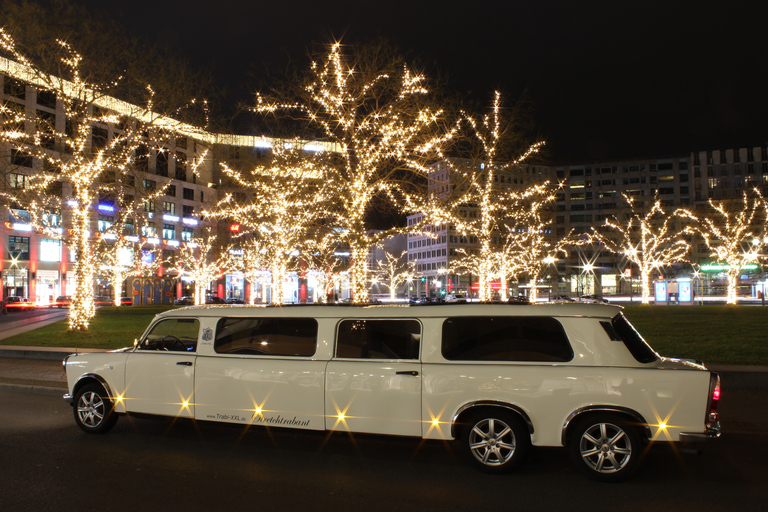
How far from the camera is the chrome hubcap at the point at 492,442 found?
5848mm

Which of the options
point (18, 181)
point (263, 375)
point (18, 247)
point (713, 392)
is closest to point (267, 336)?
point (263, 375)

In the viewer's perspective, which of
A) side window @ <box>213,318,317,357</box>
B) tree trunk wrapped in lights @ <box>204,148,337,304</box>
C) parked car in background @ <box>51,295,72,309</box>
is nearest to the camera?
side window @ <box>213,318,317,357</box>

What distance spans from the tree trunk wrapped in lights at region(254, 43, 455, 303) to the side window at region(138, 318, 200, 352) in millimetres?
9957

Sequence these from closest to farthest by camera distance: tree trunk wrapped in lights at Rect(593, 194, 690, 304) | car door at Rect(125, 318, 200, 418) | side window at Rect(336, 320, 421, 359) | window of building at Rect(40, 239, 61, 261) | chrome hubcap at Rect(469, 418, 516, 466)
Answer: chrome hubcap at Rect(469, 418, 516, 466)
side window at Rect(336, 320, 421, 359)
car door at Rect(125, 318, 200, 418)
tree trunk wrapped in lights at Rect(593, 194, 690, 304)
window of building at Rect(40, 239, 61, 261)

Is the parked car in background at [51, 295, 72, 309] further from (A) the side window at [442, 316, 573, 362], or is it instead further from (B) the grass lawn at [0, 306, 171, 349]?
(A) the side window at [442, 316, 573, 362]

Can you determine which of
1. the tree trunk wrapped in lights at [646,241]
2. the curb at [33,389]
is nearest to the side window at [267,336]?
the curb at [33,389]

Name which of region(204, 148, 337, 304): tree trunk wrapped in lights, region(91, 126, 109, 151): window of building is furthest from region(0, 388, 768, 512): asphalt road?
region(91, 126, 109, 151): window of building

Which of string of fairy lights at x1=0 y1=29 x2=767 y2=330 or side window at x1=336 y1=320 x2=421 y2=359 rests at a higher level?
string of fairy lights at x1=0 y1=29 x2=767 y2=330

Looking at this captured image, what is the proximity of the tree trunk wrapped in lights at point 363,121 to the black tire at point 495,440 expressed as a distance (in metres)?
11.4

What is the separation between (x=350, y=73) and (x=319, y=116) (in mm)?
1926

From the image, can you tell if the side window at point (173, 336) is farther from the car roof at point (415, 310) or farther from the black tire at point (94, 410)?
the black tire at point (94, 410)

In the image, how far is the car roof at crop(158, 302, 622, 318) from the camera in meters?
5.90

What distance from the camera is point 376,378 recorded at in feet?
20.4

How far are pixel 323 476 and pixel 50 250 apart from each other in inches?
2621
